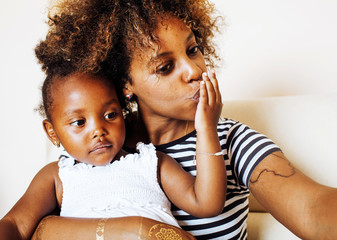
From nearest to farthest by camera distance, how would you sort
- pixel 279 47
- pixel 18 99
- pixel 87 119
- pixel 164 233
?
pixel 164 233
pixel 87 119
pixel 279 47
pixel 18 99

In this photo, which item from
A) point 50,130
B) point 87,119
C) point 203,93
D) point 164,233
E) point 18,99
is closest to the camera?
point 164,233

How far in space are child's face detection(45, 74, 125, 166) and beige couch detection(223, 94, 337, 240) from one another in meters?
0.59

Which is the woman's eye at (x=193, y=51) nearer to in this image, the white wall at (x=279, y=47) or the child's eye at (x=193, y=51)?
the child's eye at (x=193, y=51)

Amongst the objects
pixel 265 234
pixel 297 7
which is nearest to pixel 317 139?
pixel 265 234

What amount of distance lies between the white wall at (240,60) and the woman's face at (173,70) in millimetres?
716

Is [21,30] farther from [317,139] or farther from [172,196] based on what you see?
[317,139]

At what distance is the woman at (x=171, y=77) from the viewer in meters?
0.99

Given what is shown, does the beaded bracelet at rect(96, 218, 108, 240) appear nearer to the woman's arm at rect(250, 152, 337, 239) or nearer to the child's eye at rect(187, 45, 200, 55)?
the woman's arm at rect(250, 152, 337, 239)

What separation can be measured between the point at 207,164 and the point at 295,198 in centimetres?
23

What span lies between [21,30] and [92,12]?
1.17 metres

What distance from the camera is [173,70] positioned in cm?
106

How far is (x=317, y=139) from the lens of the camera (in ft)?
4.36

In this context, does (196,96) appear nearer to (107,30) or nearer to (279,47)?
(107,30)

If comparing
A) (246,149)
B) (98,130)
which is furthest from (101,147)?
(246,149)
